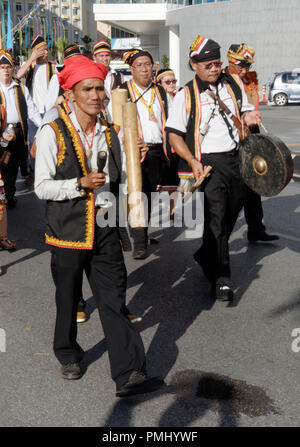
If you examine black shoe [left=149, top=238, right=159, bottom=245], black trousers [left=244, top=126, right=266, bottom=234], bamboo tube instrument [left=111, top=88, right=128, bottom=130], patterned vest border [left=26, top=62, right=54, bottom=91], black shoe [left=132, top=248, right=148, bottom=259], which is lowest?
black shoe [left=149, top=238, right=159, bottom=245]

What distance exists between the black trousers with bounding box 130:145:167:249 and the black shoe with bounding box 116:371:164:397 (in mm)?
3120

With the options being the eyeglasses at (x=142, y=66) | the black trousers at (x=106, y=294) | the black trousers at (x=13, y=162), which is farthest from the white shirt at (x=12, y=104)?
the black trousers at (x=106, y=294)

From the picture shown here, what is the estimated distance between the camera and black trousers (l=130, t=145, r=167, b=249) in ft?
22.3

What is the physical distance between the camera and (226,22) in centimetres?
4447

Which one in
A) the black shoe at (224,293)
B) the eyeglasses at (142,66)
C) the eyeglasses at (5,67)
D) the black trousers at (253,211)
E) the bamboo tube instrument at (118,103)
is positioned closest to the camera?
the bamboo tube instrument at (118,103)

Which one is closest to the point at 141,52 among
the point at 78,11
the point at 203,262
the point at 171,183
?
the point at 171,183

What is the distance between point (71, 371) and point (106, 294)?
564 millimetres

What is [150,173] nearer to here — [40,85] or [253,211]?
[253,211]

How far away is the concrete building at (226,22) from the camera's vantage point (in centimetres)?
4050

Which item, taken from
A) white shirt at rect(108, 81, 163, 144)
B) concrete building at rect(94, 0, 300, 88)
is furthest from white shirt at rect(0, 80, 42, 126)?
concrete building at rect(94, 0, 300, 88)

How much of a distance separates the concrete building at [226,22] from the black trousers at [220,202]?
121 ft

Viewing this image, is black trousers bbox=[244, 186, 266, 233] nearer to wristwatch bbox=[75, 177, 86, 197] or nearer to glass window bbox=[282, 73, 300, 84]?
wristwatch bbox=[75, 177, 86, 197]

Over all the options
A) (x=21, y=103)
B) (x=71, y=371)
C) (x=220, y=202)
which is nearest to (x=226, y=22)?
(x=21, y=103)

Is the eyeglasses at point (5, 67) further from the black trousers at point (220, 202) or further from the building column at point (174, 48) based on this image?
the building column at point (174, 48)
